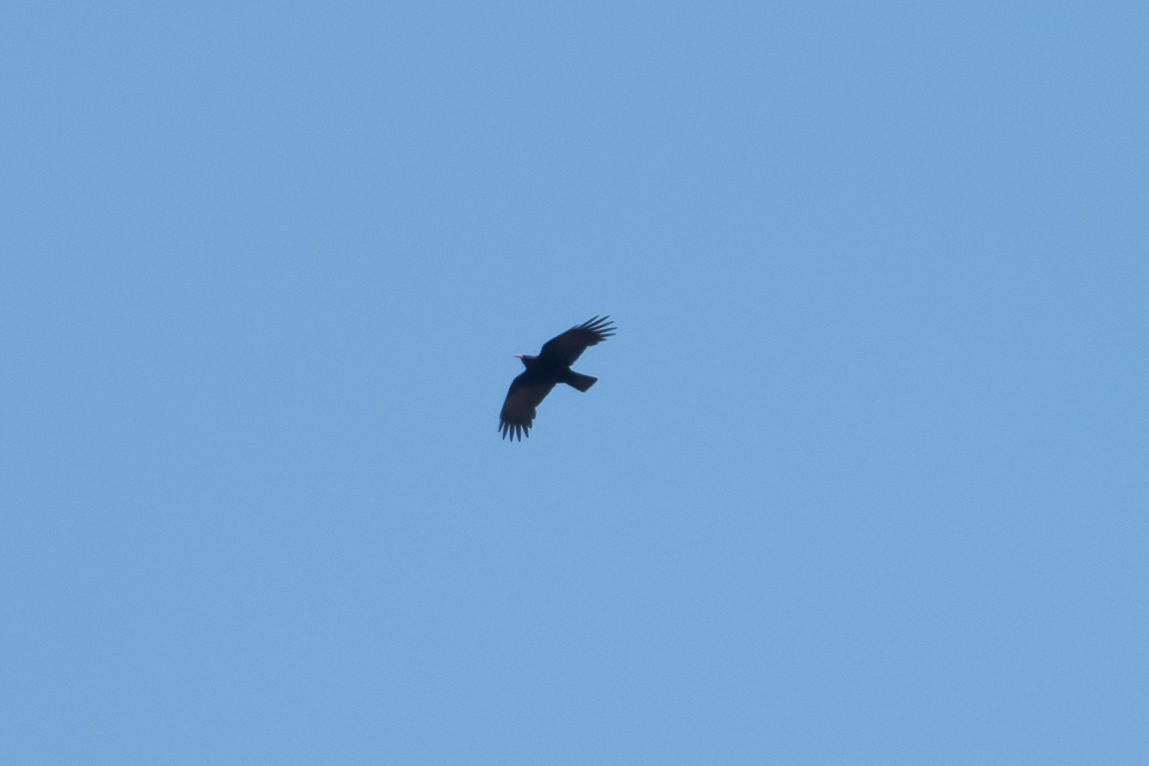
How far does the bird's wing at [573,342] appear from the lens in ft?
110

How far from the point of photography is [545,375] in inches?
1355

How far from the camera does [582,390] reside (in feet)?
112

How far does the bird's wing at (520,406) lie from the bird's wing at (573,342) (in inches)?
29.3

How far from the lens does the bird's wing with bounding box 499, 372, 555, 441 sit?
114 ft

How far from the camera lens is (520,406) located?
114ft

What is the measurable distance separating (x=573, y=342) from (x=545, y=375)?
860 millimetres

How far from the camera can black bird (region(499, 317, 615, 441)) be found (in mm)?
33656

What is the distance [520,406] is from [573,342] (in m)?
1.59

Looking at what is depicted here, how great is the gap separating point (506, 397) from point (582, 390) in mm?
1403

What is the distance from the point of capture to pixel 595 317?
33.6m

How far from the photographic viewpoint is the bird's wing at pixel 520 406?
34.7 meters

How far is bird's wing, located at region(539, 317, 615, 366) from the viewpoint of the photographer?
33625 millimetres

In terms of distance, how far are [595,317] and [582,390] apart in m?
1.10

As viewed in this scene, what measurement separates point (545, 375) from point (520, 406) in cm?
73
